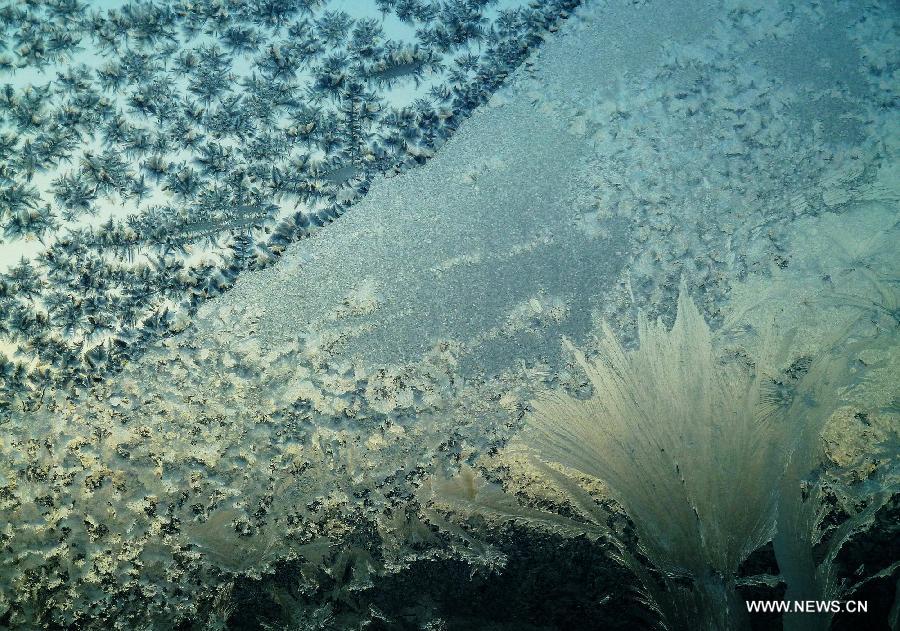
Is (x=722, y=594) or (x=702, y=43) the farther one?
(x=702, y=43)

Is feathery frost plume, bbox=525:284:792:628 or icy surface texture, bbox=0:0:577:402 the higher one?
icy surface texture, bbox=0:0:577:402

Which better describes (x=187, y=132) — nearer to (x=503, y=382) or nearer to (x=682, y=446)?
(x=503, y=382)

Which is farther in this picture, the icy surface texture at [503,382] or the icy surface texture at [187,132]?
the icy surface texture at [187,132]

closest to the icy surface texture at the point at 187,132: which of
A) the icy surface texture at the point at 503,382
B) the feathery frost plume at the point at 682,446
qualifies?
the icy surface texture at the point at 503,382

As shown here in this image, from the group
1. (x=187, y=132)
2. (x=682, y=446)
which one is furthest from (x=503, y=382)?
(x=187, y=132)

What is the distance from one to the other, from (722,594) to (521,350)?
0.43 meters

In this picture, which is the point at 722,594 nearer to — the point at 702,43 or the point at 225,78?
the point at 702,43

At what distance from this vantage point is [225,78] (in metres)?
0.96

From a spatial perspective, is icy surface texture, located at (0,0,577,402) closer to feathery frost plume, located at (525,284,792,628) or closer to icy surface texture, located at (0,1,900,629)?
icy surface texture, located at (0,1,900,629)

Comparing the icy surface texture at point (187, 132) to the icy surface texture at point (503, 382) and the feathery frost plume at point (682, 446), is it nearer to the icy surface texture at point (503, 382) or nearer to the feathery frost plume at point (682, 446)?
the icy surface texture at point (503, 382)

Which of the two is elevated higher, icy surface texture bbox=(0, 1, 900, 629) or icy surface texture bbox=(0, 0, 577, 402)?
icy surface texture bbox=(0, 0, 577, 402)

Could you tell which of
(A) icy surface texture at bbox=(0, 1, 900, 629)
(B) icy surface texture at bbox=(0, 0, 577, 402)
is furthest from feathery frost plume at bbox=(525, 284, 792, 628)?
(B) icy surface texture at bbox=(0, 0, 577, 402)

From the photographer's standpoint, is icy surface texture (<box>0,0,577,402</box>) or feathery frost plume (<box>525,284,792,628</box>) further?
icy surface texture (<box>0,0,577,402</box>)

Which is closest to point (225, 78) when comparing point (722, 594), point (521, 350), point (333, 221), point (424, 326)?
point (333, 221)
